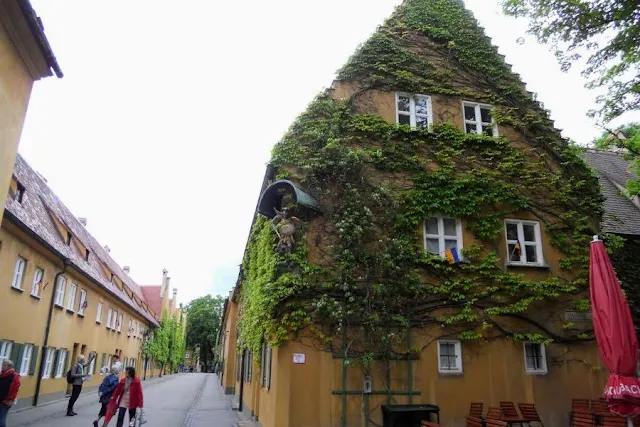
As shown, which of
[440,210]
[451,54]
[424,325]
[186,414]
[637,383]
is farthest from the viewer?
[186,414]

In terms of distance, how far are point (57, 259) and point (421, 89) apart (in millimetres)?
15302

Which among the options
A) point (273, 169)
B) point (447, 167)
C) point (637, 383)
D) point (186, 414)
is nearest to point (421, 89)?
point (447, 167)

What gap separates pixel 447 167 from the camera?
13406mm

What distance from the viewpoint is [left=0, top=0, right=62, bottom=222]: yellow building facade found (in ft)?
27.4

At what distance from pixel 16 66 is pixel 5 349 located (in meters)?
10.7

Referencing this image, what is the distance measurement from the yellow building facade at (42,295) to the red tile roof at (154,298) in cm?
3299

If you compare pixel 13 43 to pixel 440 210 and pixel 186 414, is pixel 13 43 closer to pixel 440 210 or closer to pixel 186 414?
pixel 440 210

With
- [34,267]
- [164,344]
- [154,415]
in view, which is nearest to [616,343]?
[154,415]

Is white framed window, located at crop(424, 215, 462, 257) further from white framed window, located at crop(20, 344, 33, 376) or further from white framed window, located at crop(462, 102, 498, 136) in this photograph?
white framed window, located at crop(20, 344, 33, 376)

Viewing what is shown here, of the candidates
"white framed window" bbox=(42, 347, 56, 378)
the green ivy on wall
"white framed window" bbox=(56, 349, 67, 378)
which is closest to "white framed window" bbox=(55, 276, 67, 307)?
"white framed window" bbox=(42, 347, 56, 378)

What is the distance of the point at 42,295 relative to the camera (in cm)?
1870

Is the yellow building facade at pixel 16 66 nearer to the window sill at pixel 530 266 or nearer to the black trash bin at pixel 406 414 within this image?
the black trash bin at pixel 406 414

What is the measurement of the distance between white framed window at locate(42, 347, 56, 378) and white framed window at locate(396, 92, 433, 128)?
15939 mm

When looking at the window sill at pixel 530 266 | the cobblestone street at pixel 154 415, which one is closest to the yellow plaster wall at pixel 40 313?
the cobblestone street at pixel 154 415
